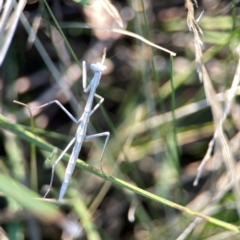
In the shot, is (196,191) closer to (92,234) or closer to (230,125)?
(230,125)

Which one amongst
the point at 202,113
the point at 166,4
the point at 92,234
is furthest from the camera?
the point at 166,4

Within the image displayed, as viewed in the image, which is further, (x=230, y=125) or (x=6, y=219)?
(x=230, y=125)

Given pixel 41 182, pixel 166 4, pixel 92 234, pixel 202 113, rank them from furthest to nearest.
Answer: pixel 166 4
pixel 202 113
pixel 41 182
pixel 92 234

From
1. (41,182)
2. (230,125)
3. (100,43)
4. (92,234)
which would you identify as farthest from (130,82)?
(92,234)

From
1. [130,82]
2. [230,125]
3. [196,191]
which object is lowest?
[196,191]

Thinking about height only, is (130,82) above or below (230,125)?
above

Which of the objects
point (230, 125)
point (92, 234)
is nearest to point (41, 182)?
point (92, 234)
